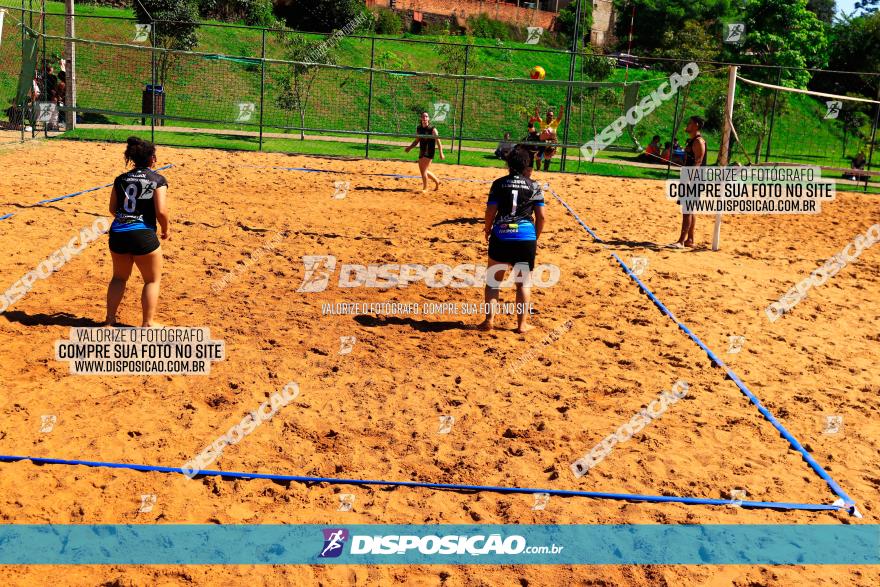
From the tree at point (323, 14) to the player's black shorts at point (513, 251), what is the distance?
32780 mm

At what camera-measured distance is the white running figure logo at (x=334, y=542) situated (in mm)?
4629

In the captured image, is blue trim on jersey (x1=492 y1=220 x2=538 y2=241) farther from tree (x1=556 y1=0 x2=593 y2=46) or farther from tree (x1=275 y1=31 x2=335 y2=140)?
tree (x1=556 y1=0 x2=593 y2=46)

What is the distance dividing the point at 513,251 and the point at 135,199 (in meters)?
3.77

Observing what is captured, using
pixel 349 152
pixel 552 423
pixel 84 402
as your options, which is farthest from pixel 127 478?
pixel 349 152

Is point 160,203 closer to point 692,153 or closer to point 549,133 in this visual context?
point 692,153

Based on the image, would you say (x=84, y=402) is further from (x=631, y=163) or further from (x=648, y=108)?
(x=648, y=108)

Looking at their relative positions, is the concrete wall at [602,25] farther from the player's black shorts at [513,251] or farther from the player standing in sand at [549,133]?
the player's black shorts at [513,251]

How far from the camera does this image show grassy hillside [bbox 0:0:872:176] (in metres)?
27.8

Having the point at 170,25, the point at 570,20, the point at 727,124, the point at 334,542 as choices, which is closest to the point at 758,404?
the point at 334,542

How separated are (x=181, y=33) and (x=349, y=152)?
8751mm

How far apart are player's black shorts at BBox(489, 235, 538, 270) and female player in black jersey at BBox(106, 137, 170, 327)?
3343 mm

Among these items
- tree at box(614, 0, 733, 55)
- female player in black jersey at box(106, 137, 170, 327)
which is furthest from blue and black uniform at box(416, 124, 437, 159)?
tree at box(614, 0, 733, 55)

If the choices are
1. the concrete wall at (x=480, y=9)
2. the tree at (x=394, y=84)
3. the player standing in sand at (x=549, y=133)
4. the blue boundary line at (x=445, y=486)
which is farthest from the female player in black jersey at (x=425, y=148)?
the concrete wall at (x=480, y=9)

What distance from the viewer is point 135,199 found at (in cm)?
735
